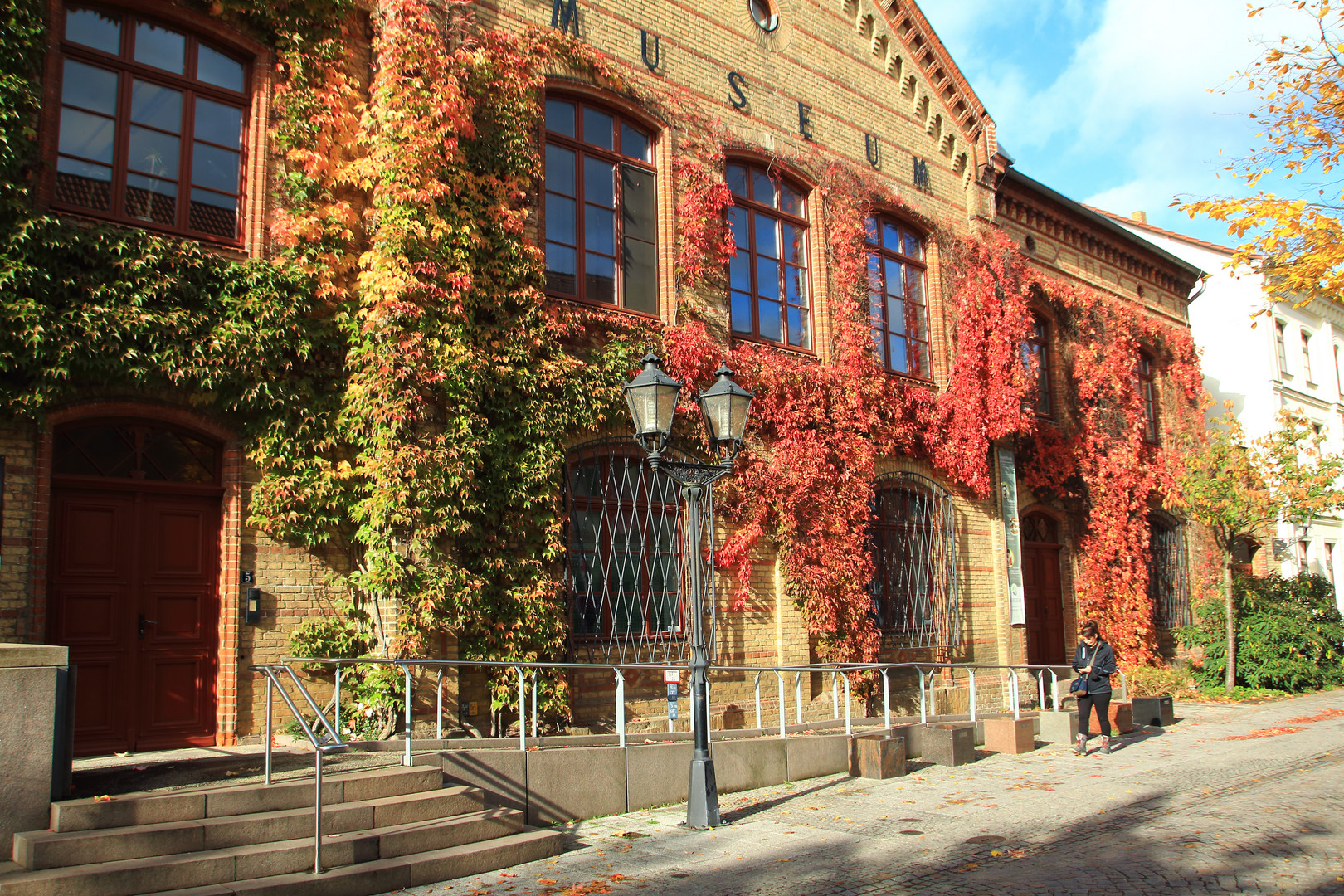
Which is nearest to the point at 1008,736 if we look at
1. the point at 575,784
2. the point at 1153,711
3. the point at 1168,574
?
the point at 1153,711

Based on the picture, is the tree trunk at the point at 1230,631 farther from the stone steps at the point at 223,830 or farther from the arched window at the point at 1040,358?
the stone steps at the point at 223,830

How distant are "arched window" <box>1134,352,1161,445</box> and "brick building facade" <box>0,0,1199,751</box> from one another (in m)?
1.34

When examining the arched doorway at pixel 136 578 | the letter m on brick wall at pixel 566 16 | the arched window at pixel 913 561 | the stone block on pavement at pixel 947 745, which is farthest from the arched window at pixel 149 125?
the arched window at pixel 913 561

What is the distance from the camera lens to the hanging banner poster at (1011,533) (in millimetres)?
16062

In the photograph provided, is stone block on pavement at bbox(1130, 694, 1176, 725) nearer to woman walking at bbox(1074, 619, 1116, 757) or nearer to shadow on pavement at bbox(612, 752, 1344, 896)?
woman walking at bbox(1074, 619, 1116, 757)

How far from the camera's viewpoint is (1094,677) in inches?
479

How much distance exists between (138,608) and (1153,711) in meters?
13.7

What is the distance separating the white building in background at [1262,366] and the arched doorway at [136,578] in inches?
930

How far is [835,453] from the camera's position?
13.5m

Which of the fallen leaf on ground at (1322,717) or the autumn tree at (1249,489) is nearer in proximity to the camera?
the fallen leaf on ground at (1322,717)

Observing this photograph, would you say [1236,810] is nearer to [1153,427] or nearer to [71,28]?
[71,28]

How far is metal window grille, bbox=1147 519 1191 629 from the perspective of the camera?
2058 centimetres

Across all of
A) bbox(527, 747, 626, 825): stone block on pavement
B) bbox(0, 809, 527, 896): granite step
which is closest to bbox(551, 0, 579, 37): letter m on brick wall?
bbox(527, 747, 626, 825): stone block on pavement

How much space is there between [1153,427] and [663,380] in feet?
56.0
